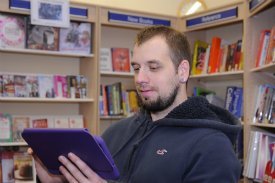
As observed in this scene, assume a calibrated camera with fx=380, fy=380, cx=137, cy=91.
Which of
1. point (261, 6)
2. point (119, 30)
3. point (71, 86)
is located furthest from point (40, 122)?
point (261, 6)

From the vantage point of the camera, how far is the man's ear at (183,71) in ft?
5.07

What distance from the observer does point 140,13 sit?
142 inches

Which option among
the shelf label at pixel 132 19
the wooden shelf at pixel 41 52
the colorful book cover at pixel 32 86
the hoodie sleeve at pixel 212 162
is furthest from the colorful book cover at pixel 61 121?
the hoodie sleeve at pixel 212 162

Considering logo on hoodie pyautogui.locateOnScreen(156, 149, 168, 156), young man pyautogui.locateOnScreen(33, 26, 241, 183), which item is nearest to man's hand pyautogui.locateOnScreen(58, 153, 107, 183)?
young man pyautogui.locateOnScreen(33, 26, 241, 183)

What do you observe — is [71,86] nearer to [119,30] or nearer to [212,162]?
[119,30]

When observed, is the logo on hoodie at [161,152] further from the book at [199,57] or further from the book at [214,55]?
the book at [199,57]

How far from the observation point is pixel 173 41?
5.08 feet

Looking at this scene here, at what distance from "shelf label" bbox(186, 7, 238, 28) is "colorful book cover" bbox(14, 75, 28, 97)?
1641 mm

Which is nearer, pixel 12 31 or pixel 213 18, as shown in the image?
pixel 12 31

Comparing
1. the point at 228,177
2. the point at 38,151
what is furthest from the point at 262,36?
the point at 38,151

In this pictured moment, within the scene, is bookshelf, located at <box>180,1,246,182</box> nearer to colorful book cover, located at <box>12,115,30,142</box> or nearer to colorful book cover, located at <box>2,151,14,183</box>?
colorful book cover, located at <box>12,115,30,142</box>

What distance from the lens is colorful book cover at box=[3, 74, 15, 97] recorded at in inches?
124

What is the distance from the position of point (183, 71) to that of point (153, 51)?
6.4 inches

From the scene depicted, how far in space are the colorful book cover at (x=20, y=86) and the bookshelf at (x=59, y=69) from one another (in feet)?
0.22
